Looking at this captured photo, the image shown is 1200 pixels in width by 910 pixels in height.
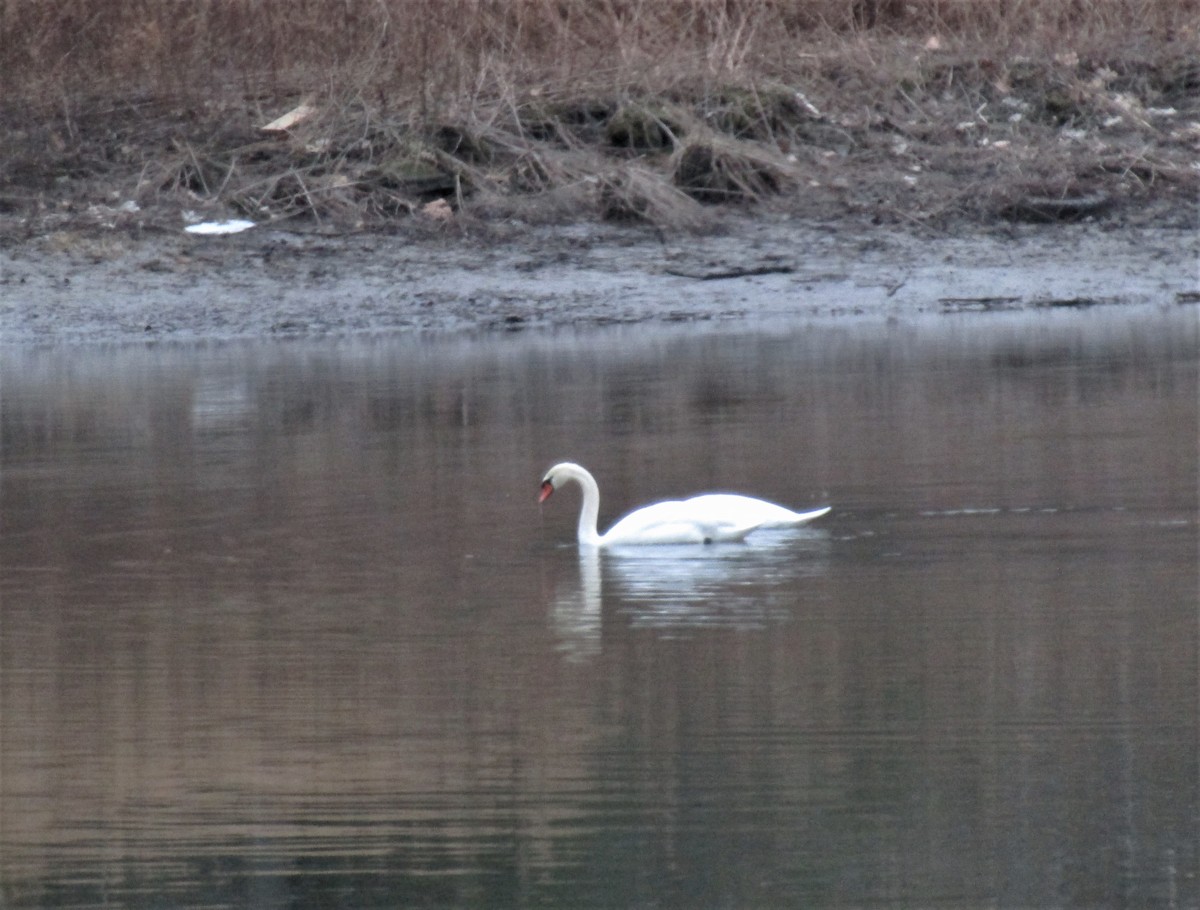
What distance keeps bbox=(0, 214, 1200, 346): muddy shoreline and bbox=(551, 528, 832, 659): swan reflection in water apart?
7.21 meters

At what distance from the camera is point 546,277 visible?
1645 centimetres

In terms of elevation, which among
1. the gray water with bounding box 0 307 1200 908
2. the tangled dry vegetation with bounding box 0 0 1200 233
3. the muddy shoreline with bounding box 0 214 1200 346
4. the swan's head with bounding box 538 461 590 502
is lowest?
the gray water with bounding box 0 307 1200 908

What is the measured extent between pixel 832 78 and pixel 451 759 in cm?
1436

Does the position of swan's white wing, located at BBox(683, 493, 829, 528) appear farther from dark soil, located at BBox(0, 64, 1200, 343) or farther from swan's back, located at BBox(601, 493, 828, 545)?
dark soil, located at BBox(0, 64, 1200, 343)

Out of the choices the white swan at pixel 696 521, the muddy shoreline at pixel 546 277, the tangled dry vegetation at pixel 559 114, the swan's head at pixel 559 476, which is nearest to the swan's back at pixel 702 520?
the white swan at pixel 696 521

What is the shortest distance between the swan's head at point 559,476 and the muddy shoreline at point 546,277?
21.7 feet

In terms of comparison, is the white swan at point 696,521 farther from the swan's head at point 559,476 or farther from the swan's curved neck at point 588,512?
the swan's head at point 559,476

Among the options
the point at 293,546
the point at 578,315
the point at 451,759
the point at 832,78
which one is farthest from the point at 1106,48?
the point at 451,759

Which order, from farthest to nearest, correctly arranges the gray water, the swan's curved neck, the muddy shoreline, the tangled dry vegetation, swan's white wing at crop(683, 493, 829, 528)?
the tangled dry vegetation, the muddy shoreline, the swan's curved neck, swan's white wing at crop(683, 493, 829, 528), the gray water

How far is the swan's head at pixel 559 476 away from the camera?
913cm

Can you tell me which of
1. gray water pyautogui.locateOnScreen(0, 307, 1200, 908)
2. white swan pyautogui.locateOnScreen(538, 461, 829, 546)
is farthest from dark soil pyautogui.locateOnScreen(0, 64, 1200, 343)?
white swan pyautogui.locateOnScreen(538, 461, 829, 546)

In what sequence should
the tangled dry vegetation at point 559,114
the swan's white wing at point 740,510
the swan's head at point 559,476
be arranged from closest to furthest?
the swan's white wing at point 740,510, the swan's head at point 559,476, the tangled dry vegetation at point 559,114

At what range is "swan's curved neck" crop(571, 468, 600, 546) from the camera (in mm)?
A: 8898

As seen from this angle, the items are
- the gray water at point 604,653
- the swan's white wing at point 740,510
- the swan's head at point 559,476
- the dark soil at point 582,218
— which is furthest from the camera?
the dark soil at point 582,218
